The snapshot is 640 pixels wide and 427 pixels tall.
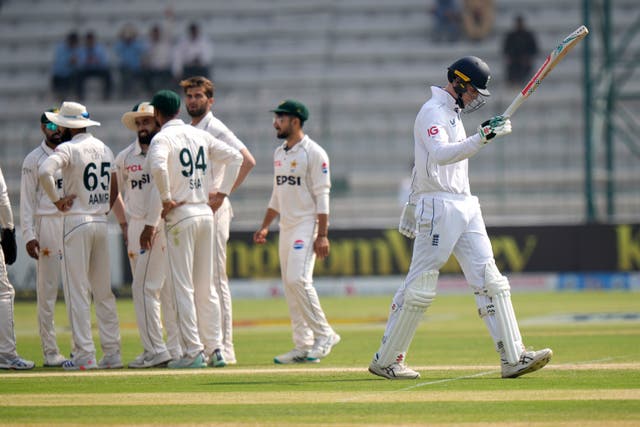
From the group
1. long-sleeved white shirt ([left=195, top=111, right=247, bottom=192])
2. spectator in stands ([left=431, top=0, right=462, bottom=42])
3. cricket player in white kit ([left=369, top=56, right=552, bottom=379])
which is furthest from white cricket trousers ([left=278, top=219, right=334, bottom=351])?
spectator in stands ([left=431, top=0, right=462, bottom=42])

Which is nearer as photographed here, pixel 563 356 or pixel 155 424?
pixel 155 424

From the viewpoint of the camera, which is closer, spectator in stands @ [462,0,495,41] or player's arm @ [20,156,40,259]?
player's arm @ [20,156,40,259]

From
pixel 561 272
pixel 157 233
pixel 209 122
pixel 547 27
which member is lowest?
pixel 561 272

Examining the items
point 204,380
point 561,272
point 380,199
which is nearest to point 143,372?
point 204,380

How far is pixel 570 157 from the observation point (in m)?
23.6

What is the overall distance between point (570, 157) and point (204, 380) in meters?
16.1

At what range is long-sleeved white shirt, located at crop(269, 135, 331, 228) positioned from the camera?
35.4ft

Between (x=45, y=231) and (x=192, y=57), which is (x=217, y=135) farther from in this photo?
(x=192, y=57)

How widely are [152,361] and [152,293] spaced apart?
574 mm

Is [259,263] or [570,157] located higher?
[570,157]

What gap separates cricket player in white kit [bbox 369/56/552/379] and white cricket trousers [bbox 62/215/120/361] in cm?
272

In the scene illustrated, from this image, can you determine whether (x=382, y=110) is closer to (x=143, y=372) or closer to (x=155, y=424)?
(x=143, y=372)

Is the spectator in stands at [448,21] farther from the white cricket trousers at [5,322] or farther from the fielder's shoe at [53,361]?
the white cricket trousers at [5,322]

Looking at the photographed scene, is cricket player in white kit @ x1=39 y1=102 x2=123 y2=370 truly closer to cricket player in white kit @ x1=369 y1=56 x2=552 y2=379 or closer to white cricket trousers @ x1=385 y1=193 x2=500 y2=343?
cricket player in white kit @ x1=369 y1=56 x2=552 y2=379
